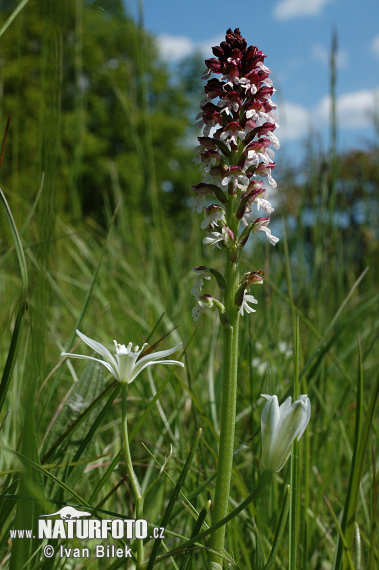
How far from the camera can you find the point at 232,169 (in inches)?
27.0

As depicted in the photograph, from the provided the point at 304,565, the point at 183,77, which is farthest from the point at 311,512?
the point at 183,77

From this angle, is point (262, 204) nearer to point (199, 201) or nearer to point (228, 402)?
point (199, 201)

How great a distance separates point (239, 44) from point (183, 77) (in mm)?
24439

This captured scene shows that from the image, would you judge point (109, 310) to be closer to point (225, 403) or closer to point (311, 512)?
point (311, 512)

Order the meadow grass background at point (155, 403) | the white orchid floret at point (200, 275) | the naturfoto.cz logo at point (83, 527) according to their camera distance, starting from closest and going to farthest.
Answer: the meadow grass background at point (155, 403)
the naturfoto.cz logo at point (83, 527)
the white orchid floret at point (200, 275)

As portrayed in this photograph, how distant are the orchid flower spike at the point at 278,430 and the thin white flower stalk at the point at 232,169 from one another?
2.5 inches

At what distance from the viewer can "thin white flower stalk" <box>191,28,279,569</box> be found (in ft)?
2.23

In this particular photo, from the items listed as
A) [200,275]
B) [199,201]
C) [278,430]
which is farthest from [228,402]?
[199,201]

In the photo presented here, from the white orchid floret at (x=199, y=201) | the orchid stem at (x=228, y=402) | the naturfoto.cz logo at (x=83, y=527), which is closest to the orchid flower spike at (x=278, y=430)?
the orchid stem at (x=228, y=402)

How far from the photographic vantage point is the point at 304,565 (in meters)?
0.77

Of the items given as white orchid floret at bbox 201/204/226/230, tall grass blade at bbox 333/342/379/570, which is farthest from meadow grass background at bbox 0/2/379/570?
white orchid floret at bbox 201/204/226/230

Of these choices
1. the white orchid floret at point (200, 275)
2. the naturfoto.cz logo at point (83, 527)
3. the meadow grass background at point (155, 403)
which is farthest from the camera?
the white orchid floret at point (200, 275)

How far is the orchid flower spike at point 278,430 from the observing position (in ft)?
1.97

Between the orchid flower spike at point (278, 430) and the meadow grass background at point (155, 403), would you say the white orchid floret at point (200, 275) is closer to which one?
the meadow grass background at point (155, 403)
